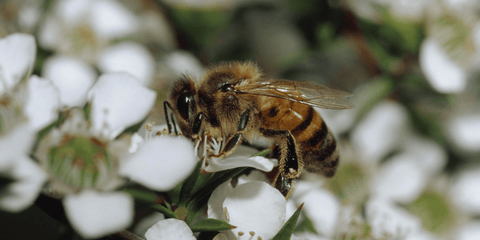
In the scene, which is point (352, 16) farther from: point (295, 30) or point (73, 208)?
point (73, 208)

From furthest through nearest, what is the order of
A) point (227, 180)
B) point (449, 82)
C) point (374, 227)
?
point (449, 82)
point (374, 227)
point (227, 180)

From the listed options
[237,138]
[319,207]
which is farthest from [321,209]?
[237,138]

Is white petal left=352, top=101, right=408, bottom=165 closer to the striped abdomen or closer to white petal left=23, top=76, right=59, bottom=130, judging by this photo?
the striped abdomen

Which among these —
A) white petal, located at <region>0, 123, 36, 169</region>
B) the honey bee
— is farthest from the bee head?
white petal, located at <region>0, 123, 36, 169</region>

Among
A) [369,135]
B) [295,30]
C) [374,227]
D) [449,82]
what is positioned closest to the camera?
[374,227]

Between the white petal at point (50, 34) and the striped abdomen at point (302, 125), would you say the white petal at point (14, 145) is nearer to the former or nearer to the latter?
the striped abdomen at point (302, 125)

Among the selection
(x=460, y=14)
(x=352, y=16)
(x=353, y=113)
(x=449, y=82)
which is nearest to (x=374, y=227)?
(x=353, y=113)

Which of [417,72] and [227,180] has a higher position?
[227,180]
